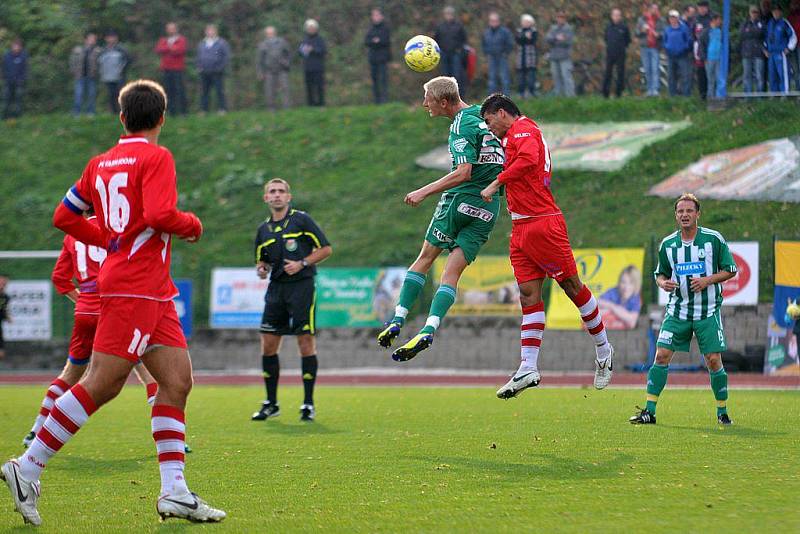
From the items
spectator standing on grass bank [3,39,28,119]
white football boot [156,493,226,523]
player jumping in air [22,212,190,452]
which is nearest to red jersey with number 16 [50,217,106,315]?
player jumping in air [22,212,190,452]

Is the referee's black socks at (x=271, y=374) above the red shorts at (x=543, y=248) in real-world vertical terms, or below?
below

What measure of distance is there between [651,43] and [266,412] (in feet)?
53.6

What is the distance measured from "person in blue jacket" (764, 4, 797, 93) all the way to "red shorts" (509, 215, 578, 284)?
52.5 feet

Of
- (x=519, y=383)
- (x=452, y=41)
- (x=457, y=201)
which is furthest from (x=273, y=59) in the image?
(x=519, y=383)

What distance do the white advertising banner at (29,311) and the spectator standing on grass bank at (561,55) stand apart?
12.3 meters

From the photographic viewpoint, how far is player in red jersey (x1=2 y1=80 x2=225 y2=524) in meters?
6.19

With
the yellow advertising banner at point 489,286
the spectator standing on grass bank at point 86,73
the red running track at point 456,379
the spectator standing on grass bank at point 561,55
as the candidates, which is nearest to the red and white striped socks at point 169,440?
the red running track at point 456,379

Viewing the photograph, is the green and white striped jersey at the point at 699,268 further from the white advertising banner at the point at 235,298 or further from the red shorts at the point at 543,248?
the white advertising banner at the point at 235,298

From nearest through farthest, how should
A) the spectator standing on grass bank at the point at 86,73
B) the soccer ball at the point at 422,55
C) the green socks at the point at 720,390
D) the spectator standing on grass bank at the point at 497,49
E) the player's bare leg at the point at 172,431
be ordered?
1. the player's bare leg at the point at 172,431
2. the soccer ball at the point at 422,55
3. the green socks at the point at 720,390
4. the spectator standing on grass bank at the point at 497,49
5. the spectator standing on grass bank at the point at 86,73

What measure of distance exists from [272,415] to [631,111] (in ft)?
51.9

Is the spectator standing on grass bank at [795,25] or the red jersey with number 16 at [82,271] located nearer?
the red jersey with number 16 at [82,271]

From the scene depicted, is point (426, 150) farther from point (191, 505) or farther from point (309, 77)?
point (191, 505)

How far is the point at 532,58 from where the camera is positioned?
2673 centimetres

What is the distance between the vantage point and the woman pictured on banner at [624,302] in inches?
782
